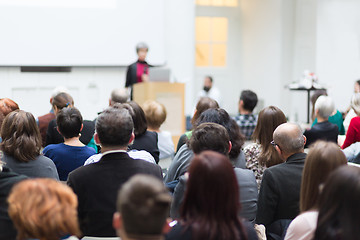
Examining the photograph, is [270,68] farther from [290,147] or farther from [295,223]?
[295,223]

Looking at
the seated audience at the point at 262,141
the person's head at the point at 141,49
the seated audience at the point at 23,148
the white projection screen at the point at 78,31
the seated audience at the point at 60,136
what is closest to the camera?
the seated audience at the point at 23,148

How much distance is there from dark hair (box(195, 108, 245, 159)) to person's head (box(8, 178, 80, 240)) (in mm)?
1821

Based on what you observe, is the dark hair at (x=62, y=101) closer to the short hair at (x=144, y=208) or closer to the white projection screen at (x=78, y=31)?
the short hair at (x=144, y=208)

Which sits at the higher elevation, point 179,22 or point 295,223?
point 179,22

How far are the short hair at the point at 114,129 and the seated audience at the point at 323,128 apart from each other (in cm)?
246

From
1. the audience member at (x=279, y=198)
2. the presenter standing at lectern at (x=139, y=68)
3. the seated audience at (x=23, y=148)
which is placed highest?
the presenter standing at lectern at (x=139, y=68)

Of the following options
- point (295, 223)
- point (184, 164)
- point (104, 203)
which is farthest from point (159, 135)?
point (295, 223)

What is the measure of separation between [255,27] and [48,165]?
27.1 ft

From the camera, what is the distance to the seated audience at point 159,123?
14.7 feet

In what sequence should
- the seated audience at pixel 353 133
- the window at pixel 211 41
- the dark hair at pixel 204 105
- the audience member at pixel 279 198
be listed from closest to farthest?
the audience member at pixel 279 198
the dark hair at pixel 204 105
the seated audience at pixel 353 133
the window at pixel 211 41

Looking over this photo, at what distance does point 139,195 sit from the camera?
152 cm

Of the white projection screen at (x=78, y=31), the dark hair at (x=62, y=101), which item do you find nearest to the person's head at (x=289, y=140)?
the dark hair at (x=62, y=101)

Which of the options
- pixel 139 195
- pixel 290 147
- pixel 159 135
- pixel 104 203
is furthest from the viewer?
pixel 159 135

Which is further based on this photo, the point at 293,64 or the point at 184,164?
the point at 293,64
